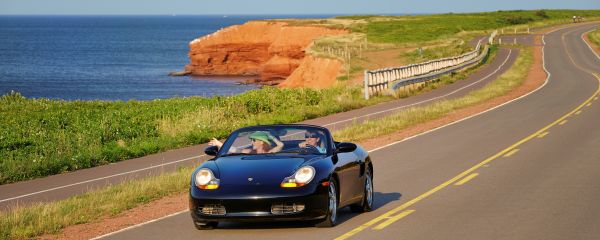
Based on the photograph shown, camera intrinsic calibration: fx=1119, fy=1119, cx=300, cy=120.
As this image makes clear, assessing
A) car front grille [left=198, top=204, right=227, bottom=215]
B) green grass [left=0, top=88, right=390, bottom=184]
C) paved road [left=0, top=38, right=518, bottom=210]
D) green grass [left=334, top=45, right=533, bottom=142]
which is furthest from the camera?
green grass [left=334, top=45, right=533, bottom=142]

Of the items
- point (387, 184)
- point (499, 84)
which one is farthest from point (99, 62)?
point (387, 184)

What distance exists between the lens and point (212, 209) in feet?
41.0

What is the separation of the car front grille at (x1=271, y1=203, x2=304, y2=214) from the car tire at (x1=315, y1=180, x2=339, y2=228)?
0.45m

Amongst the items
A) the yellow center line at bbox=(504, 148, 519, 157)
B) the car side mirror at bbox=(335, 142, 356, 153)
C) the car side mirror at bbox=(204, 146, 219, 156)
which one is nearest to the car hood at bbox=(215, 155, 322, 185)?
the car side mirror at bbox=(204, 146, 219, 156)

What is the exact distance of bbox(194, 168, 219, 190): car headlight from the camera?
12633 mm

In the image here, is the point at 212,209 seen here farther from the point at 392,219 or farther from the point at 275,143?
the point at 392,219

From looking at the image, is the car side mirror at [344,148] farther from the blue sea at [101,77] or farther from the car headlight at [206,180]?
the blue sea at [101,77]

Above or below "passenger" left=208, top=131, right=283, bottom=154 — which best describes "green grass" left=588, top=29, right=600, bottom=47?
below

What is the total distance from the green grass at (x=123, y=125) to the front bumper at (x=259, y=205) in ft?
33.6

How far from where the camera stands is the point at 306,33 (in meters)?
133

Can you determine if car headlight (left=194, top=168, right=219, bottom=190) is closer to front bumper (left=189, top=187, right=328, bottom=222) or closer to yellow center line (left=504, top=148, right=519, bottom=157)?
front bumper (left=189, top=187, right=328, bottom=222)

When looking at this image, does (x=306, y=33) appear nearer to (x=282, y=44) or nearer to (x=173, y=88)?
(x=282, y=44)

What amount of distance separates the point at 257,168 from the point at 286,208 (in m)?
0.69

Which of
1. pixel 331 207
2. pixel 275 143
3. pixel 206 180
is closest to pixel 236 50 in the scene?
pixel 275 143
